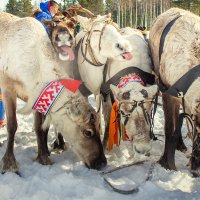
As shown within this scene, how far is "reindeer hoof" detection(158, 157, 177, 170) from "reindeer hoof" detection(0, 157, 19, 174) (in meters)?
1.65

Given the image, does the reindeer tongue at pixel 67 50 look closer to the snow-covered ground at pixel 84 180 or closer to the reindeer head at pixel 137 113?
the reindeer head at pixel 137 113

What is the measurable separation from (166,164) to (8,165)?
1799mm

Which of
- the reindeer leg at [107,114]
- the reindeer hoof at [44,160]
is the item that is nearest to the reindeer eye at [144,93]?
the reindeer leg at [107,114]

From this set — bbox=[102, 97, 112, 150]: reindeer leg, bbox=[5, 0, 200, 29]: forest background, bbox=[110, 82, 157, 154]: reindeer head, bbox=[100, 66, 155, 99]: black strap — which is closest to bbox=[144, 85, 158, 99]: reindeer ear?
bbox=[110, 82, 157, 154]: reindeer head

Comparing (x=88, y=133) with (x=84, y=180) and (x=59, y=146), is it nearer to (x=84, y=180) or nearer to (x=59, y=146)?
(x=84, y=180)

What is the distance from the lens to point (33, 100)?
4.13 meters

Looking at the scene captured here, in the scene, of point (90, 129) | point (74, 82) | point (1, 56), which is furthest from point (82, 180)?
point (1, 56)

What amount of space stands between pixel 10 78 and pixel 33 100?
1.30 feet

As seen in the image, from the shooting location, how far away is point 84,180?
3627 mm

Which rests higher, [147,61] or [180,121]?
[147,61]

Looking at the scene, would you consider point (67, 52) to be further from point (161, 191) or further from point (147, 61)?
point (161, 191)

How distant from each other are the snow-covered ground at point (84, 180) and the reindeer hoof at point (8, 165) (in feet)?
0.30

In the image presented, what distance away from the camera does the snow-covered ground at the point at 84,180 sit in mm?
3234

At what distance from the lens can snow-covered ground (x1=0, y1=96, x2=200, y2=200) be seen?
3234mm
